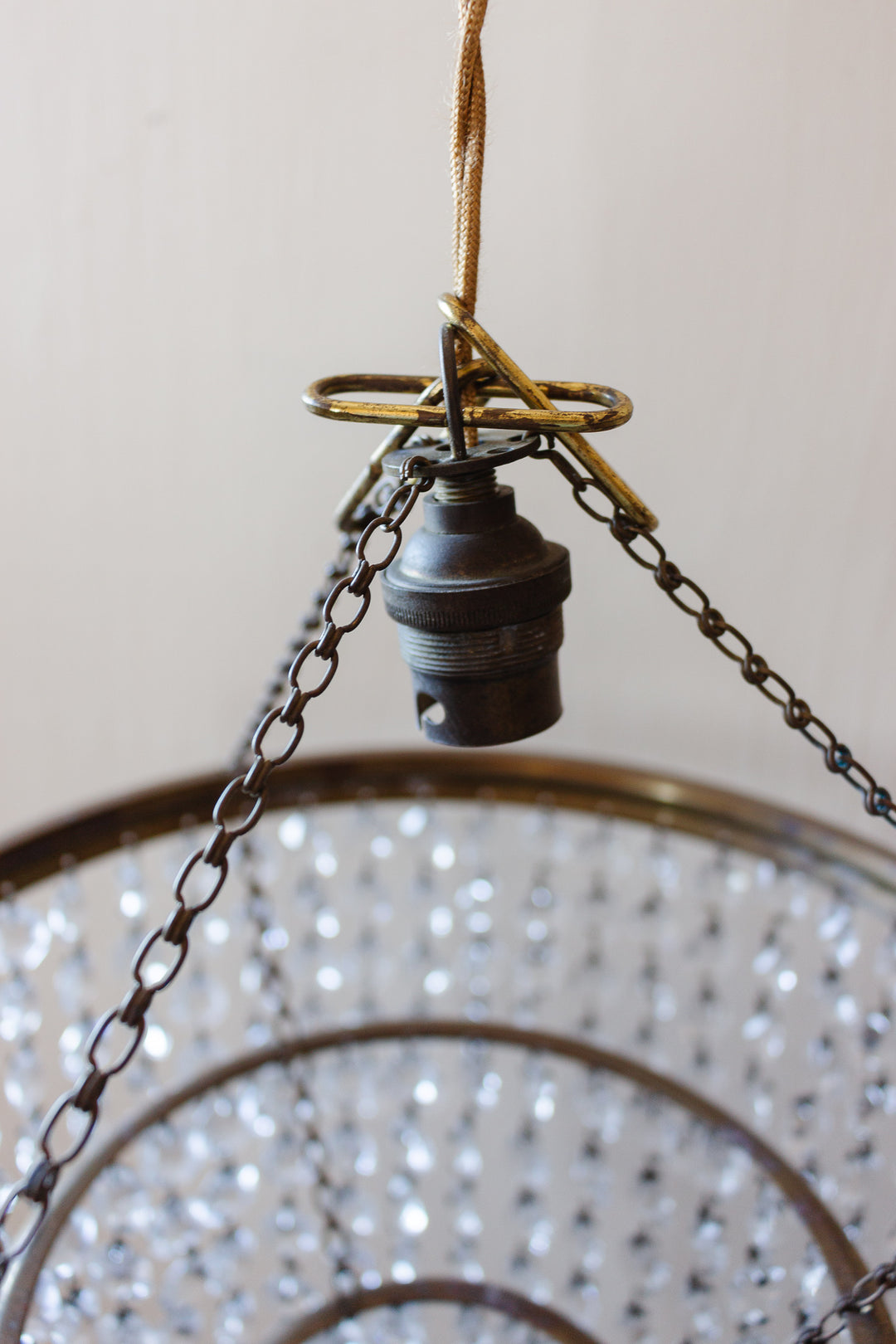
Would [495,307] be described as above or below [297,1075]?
above

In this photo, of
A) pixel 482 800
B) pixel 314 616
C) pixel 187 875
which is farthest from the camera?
pixel 482 800

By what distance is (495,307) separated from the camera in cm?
74

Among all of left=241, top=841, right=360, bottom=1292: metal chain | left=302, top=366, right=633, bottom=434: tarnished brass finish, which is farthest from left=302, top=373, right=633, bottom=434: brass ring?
left=241, top=841, right=360, bottom=1292: metal chain

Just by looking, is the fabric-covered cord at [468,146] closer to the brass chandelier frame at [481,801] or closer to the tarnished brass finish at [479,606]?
the tarnished brass finish at [479,606]

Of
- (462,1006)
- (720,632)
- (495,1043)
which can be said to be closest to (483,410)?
(720,632)

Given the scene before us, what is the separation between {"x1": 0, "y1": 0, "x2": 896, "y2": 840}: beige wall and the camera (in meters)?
0.69

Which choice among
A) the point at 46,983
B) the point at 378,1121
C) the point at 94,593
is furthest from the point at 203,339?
the point at 378,1121

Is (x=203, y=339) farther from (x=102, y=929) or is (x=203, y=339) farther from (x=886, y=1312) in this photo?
(x=886, y=1312)

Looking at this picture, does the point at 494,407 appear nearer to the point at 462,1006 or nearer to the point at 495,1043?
the point at 495,1043

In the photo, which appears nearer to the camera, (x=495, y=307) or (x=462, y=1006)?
(x=495, y=307)

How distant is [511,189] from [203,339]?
25 centimetres

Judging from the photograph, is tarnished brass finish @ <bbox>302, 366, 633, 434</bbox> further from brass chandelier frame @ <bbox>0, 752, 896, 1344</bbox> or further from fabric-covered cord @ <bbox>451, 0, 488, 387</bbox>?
brass chandelier frame @ <bbox>0, 752, 896, 1344</bbox>

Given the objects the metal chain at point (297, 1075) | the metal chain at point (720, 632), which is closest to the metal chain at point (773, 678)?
the metal chain at point (720, 632)

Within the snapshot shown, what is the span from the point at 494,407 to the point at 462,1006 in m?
0.72
